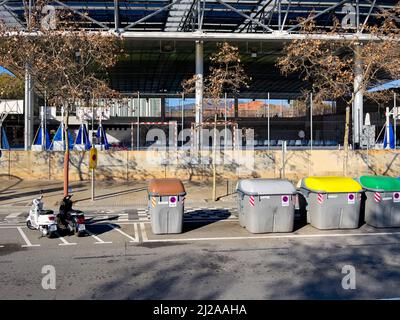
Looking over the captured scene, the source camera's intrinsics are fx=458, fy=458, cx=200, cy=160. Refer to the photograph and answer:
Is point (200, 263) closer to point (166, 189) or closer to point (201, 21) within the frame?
point (166, 189)

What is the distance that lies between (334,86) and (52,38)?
33.7ft

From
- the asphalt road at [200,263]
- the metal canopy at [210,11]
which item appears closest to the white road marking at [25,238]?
the asphalt road at [200,263]

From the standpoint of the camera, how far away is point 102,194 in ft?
58.0

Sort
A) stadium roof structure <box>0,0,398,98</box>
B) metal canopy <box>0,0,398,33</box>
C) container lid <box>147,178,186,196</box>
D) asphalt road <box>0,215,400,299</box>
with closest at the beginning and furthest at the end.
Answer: asphalt road <box>0,215,400,299</box>, container lid <box>147,178,186,196</box>, stadium roof structure <box>0,0,398,98</box>, metal canopy <box>0,0,398,33</box>

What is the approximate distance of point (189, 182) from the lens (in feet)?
69.0

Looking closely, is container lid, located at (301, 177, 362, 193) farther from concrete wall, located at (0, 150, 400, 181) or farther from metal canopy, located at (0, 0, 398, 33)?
metal canopy, located at (0, 0, 398, 33)

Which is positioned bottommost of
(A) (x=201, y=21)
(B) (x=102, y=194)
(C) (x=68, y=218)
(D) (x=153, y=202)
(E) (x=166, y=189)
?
(B) (x=102, y=194)

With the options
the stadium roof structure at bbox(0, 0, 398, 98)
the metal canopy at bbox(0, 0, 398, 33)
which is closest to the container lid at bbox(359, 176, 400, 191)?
the stadium roof structure at bbox(0, 0, 398, 98)

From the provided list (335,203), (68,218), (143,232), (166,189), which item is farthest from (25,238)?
(335,203)

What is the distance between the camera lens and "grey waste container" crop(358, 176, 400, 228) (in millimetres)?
11984

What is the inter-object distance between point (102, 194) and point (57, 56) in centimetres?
546

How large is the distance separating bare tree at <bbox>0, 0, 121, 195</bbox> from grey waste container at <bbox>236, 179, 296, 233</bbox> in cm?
663

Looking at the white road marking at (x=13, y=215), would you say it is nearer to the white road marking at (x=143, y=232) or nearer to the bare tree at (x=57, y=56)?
the bare tree at (x=57, y=56)
